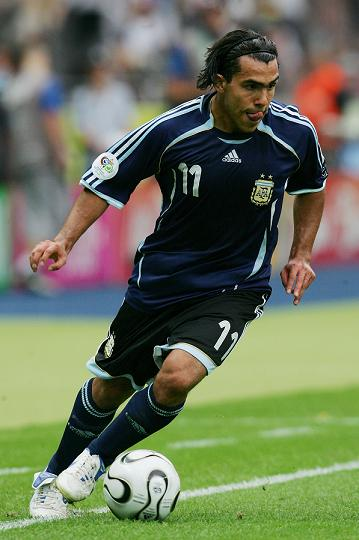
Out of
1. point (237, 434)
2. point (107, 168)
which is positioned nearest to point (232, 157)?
point (107, 168)

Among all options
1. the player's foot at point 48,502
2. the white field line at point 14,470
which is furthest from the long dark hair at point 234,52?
the white field line at point 14,470

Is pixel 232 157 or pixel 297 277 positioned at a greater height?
pixel 232 157

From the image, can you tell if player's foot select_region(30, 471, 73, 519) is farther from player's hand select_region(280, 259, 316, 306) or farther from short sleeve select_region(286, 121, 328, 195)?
short sleeve select_region(286, 121, 328, 195)

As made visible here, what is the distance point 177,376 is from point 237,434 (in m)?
3.38

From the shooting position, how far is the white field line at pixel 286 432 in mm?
9289

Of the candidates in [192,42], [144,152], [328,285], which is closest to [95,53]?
[192,42]

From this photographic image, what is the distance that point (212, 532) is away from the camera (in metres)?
5.80

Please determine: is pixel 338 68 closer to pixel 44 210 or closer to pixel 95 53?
pixel 95 53

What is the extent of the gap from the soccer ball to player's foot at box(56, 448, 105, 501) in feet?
0.45

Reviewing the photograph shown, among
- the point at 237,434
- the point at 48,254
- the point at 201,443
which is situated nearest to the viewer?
the point at 48,254

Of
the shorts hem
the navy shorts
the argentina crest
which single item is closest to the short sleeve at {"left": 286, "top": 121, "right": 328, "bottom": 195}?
the argentina crest

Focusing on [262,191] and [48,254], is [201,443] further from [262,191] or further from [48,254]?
[48,254]

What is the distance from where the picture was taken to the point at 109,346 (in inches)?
256

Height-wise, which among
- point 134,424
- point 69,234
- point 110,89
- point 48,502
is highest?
point 69,234
